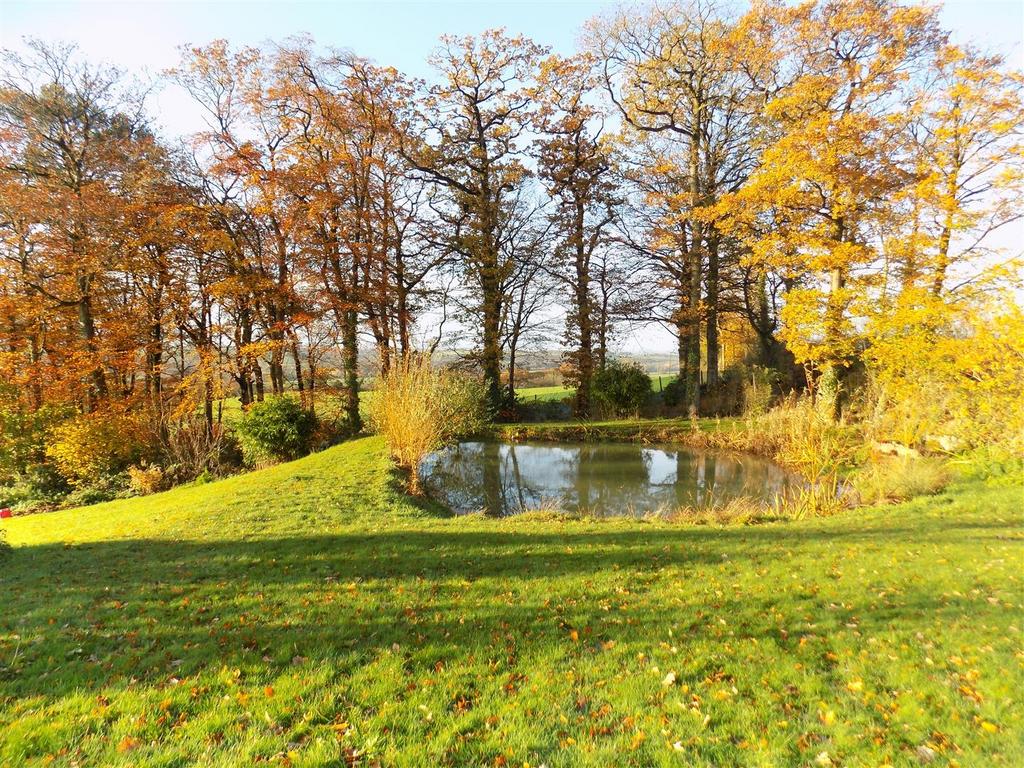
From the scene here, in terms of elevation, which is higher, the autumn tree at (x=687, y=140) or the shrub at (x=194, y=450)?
the autumn tree at (x=687, y=140)

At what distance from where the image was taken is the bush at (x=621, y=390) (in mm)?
19906

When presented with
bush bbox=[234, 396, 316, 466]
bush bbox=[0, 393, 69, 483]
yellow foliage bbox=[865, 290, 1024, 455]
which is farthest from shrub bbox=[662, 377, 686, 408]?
bush bbox=[0, 393, 69, 483]

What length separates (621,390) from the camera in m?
19.9

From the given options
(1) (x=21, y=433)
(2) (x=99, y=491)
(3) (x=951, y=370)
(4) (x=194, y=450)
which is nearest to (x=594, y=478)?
(3) (x=951, y=370)

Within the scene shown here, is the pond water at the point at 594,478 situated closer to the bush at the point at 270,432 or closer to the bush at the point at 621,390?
the bush at the point at 621,390

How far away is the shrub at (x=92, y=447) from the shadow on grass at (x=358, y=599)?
22.3ft

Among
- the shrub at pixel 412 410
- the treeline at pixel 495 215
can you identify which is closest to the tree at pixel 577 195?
the treeline at pixel 495 215

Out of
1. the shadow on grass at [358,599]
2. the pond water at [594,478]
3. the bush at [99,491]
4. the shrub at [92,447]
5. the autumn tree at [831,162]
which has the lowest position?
the pond water at [594,478]

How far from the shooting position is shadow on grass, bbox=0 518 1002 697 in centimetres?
355

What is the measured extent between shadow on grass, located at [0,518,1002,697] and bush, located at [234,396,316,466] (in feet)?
24.0

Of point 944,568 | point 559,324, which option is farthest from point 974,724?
point 559,324

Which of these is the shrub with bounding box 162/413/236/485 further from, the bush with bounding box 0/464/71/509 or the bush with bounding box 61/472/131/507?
the bush with bounding box 0/464/71/509

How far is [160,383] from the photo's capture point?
55.7 ft

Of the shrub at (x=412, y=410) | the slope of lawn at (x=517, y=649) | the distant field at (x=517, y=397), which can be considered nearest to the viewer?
the slope of lawn at (x=517, y=649)
